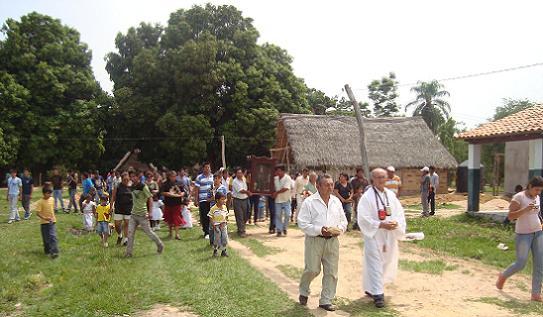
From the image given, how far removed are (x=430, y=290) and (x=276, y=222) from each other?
6500mm

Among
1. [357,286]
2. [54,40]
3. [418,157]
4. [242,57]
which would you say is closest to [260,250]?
[357,286]

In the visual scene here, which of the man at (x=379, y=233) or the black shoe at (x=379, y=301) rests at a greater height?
the man at (x=379, y=233)

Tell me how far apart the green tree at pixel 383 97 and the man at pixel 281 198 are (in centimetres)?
3988

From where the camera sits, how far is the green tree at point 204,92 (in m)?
34.3

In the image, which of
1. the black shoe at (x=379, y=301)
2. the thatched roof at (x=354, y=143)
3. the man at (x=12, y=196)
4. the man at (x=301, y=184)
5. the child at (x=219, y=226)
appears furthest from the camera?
the thatched roof at (x=354, y=143)

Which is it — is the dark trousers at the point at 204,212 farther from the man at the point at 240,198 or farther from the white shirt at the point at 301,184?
the white shirt at the point at 301,184

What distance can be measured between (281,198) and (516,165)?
15.4 meters

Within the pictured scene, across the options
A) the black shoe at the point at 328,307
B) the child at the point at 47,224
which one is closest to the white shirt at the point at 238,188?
the child at the point at 47,224

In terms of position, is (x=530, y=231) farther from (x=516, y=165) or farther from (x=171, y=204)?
(x=516, y=165)

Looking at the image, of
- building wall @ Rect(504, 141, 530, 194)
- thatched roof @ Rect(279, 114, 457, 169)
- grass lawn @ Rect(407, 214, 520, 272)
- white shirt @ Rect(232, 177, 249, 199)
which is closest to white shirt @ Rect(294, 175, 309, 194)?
white shirt @ Rect(232, 177, 249, 199)

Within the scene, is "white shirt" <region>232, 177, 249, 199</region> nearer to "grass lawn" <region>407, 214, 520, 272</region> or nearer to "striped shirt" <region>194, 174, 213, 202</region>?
"striped shirt" <region>194, 174, 213, 202</region>

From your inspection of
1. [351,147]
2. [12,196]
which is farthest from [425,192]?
[12,196]

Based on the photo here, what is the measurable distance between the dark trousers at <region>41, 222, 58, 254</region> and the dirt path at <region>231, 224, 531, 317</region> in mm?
3898

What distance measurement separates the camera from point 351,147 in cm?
3069
